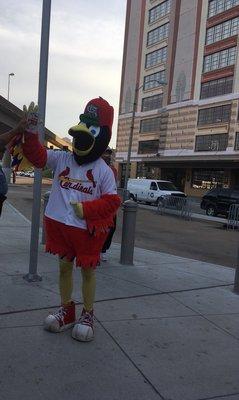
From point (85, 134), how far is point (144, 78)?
2043 inches

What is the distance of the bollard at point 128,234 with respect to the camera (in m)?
7.17

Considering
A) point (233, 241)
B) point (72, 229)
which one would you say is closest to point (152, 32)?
point (233, 241)

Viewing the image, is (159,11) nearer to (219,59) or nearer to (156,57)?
(156,57)

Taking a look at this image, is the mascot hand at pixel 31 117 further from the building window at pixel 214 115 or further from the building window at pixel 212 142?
the building window at pixel 214 115

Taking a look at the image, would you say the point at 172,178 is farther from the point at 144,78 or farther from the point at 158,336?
the point at 158,336

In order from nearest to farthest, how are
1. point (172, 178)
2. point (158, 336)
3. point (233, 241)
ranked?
point (158, 336) → point (233, 241) → point (172, 178)

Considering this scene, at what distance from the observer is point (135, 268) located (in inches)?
273

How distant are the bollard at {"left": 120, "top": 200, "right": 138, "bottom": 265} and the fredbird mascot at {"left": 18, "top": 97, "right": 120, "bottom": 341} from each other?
2963 mm

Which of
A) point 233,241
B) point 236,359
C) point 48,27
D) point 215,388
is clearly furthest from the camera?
point 233,241

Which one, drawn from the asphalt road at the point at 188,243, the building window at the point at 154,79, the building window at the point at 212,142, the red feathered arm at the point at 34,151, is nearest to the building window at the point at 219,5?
the building window at the point at 154,79

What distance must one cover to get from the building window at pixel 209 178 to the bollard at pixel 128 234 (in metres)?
34.9

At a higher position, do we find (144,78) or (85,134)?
(144,78)

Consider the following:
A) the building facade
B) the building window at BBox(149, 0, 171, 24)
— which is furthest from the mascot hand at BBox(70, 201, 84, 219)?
the building window at BBox(149, 0, 171, 24)

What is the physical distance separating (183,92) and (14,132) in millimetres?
44360
